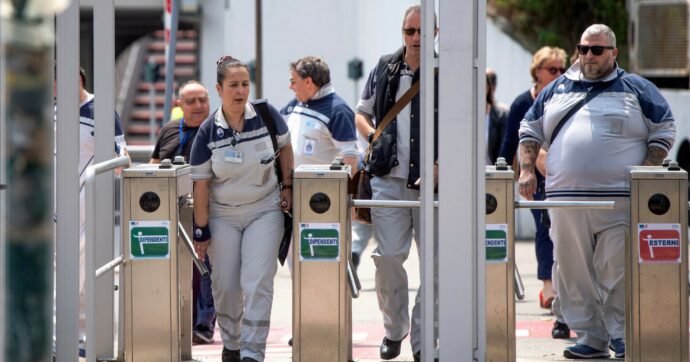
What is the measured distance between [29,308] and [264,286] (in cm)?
372

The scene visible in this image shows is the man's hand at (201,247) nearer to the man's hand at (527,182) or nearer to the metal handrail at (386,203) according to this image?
the metal handrail at (386,203)

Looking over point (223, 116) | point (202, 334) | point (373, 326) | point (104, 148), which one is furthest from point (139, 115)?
point (223, 116)

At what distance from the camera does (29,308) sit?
11.4 feet

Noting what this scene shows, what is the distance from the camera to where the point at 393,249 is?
7.62m

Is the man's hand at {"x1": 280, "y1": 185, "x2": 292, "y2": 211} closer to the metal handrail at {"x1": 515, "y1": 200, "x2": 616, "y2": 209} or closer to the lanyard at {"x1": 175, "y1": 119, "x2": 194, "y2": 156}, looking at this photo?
the metal handrail at {"x1": 515, "y1": 200, "x2": 616, "y2": 209}

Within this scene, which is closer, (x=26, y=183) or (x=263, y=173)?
(x=26, y=183)

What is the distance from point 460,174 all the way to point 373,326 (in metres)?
3.86

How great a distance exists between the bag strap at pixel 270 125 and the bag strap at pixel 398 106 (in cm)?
57

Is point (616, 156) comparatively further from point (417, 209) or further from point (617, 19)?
point (617, 19)

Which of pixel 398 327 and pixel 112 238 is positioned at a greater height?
pixel 112 238

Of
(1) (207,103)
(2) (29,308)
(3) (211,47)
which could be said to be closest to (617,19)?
(3) (211,47)

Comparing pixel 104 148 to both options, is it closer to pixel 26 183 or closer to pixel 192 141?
pixel 192 141

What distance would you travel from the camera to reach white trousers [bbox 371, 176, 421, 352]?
24.9 feet

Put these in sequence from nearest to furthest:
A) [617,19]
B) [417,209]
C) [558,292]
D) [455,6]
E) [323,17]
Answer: [455,6] < [417,209] < [558,292] < [323,17] < [617,19]
